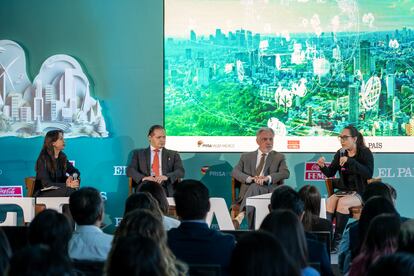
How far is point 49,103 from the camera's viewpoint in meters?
9.44

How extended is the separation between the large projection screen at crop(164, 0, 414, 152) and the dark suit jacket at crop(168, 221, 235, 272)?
5.45 metres

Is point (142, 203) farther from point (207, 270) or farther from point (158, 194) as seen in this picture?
point (207, 270)

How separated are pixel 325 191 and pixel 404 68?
183 cm

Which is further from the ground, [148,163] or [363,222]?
[148,163]

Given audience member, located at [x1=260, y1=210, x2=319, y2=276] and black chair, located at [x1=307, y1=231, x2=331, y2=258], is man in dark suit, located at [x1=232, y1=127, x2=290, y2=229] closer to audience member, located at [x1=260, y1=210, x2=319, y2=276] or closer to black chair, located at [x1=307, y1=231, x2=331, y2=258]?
black chair, located at [x1=307, y1=231, x2=331, y2=258]

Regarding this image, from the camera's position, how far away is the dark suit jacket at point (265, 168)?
27.8 ft

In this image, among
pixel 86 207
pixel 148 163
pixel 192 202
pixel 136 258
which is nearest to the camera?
pixel 136 258

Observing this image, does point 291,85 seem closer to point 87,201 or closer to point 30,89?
point 30,89

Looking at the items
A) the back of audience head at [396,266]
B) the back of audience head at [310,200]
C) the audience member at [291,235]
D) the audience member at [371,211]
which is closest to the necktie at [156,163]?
the back of audience head at [310,200]

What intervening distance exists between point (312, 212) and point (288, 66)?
152 inches

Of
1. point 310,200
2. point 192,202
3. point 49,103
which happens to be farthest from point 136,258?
point 49,103

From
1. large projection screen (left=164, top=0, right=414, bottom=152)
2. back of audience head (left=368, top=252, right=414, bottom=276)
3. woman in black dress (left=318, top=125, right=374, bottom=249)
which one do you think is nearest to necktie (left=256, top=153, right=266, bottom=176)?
woman in black dress (left=318, top=125, right=374, bottom=249)

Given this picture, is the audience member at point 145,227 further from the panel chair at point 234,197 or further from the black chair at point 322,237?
the panel chair at point 234,197

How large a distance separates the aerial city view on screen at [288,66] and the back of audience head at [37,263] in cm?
721
